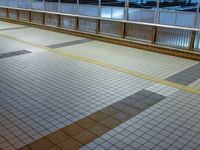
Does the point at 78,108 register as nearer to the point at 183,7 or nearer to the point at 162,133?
the point at 162,133

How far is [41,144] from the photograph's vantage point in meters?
3.29

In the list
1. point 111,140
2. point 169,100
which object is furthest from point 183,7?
point 111,140

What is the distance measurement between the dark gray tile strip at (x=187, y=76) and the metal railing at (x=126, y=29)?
107 centimetres

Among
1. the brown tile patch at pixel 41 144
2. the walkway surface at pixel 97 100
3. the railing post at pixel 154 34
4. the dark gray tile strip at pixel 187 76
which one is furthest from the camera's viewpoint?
the railing post at pixel 154 34

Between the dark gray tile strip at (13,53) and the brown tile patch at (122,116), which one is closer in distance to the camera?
the brown tile patch at (122,116)

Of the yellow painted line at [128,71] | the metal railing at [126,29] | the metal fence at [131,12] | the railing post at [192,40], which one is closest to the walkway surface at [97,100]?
the yellow painted line at [128,71]

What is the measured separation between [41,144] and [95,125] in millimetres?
850

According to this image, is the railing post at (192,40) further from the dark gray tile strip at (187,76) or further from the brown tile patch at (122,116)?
the brown tile patch at (122,116)

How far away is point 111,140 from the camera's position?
341cm

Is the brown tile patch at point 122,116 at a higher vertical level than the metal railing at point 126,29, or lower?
lower

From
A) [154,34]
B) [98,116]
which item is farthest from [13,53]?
[98,116]

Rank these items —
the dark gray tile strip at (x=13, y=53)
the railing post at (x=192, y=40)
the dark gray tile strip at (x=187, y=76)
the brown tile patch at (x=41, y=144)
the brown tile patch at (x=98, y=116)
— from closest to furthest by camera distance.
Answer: the brown tile patch at (x=41, y=144) < the brown tile patch at (x=98, y=116) < the dark gray tile strip at (x=187, y=76) < the railing post at (x=192, y=40) < the dark gray tile strip at (x=13, y=53)

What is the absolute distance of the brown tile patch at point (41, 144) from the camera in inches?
126

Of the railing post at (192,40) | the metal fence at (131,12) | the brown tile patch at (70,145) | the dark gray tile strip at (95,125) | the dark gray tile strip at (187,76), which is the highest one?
the metal fence at (131,12)
